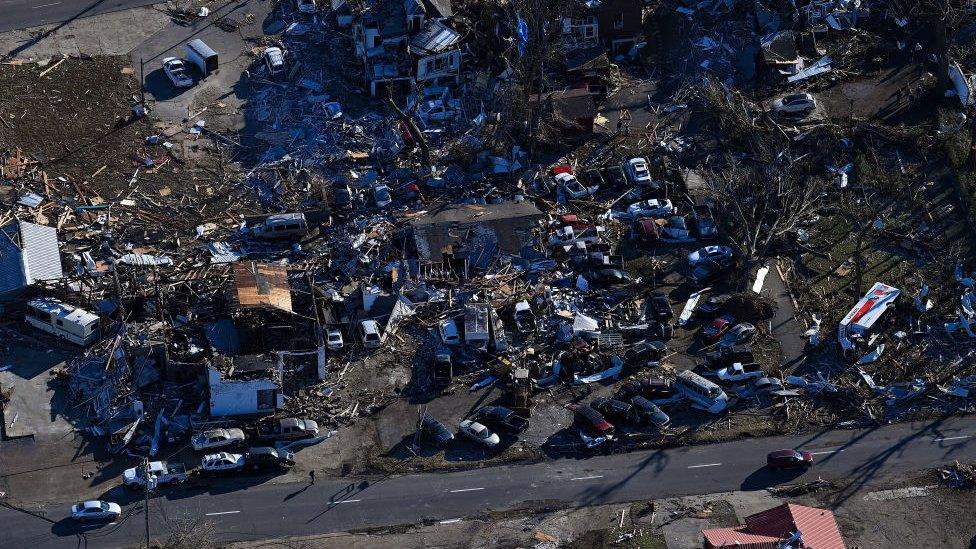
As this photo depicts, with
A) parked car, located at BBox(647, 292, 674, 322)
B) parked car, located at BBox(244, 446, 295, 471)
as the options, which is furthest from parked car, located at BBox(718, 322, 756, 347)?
parked car, located at BBox(244, 446, 295, 471)

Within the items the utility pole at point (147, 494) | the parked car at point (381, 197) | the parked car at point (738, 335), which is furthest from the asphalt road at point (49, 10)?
the parked car at point (738, 335)

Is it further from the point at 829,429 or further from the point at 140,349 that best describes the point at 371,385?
the point at 829,429

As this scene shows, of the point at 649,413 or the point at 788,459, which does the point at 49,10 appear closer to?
the point at 649,413

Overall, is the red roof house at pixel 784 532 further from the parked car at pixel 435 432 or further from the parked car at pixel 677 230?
the parked car at pixel 677 230

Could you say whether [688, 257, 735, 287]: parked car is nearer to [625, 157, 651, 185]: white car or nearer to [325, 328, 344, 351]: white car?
[625, 157, 651, 185]: white car

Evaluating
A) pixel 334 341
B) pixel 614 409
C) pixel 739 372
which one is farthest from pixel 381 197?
pixel 739 372

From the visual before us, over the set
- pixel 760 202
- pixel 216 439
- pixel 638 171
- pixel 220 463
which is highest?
pixel 638 171
